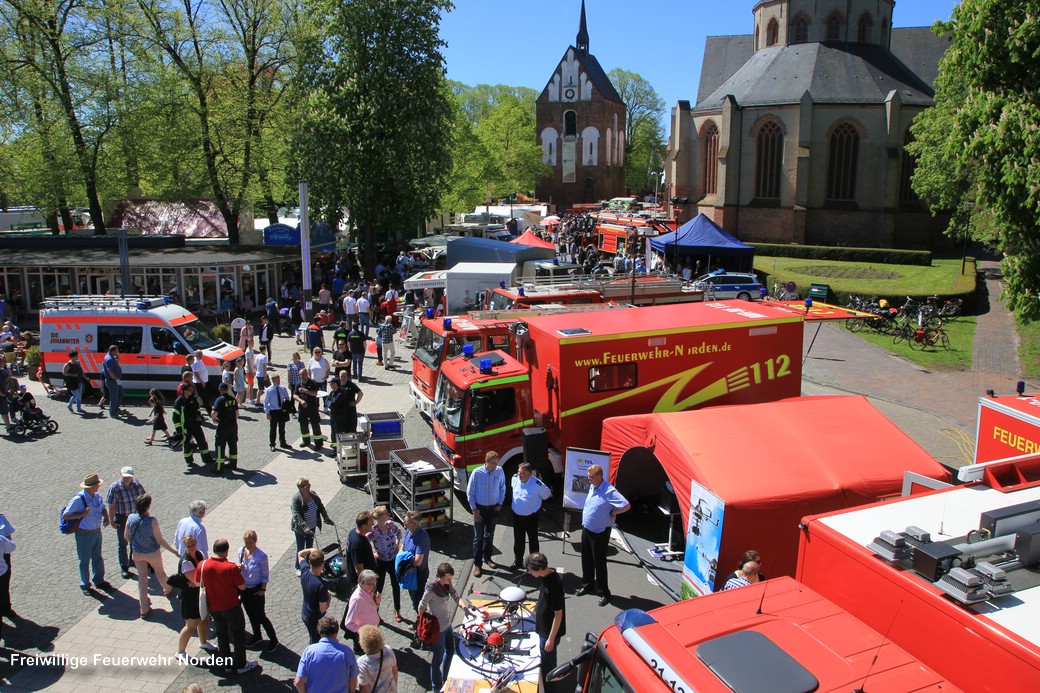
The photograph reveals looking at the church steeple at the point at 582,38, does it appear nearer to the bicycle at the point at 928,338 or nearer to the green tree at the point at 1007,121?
the bicycle at the point at 928,338

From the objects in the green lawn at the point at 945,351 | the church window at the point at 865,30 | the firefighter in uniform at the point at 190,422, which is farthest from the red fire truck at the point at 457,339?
the church window at the point at 865,30

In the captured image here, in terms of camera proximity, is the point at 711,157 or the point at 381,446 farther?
the point at 711,157

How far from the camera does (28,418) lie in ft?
48.5

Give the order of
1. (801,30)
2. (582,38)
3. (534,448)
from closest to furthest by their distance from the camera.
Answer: (534,448)
(801,30)
(582,38)

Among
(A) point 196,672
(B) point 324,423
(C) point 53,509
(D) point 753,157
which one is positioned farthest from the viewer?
(D) point 753,157

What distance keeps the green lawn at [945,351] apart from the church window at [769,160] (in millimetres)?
22577

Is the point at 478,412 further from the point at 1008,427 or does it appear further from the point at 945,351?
the point at 945,351

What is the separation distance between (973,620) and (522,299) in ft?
45.1

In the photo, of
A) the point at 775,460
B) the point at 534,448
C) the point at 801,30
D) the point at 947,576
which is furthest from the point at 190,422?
the point at 801,30

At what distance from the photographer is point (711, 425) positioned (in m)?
9.61

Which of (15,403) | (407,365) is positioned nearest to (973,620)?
(15,403)

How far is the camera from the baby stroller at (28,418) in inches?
582

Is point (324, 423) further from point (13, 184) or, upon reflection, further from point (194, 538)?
point (13, 184)

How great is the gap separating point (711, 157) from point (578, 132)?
94.1ft
